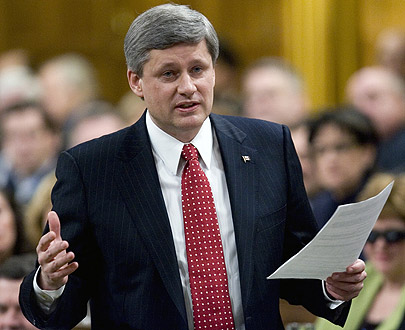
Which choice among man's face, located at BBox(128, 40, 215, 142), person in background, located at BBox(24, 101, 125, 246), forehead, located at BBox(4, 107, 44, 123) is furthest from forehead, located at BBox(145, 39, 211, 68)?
forehead, located at BBox(4, 107, 44, 123)

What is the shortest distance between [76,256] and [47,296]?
123mm

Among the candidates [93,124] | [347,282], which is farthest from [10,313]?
[93,124]

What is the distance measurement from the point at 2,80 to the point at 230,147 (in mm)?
5205

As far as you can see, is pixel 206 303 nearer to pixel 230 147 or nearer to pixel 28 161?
pixel 230 147

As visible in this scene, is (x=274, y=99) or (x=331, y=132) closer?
(x=331, y=132)

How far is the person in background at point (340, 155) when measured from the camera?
189 inches

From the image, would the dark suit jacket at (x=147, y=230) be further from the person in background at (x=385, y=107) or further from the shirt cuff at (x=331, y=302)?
the person in background at (x=385, y=107)

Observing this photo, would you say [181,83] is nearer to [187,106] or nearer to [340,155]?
[187,106]

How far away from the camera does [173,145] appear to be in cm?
234

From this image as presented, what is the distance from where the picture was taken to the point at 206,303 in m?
2.21

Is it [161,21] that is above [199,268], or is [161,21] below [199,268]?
above

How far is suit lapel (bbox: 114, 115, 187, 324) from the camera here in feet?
7.19

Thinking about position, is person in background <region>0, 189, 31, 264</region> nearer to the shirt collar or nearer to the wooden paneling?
the shirt collar

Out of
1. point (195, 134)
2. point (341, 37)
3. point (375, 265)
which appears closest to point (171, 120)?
point (195, 134)
